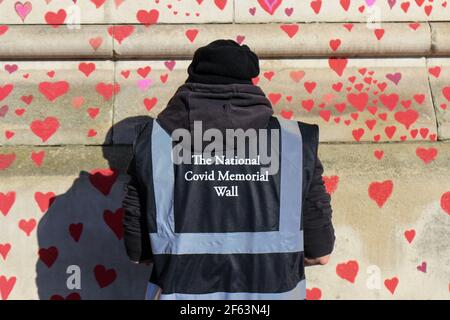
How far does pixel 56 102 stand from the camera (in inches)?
178

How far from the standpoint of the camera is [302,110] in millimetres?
4535

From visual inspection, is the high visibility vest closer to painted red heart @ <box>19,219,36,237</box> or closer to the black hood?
the black hood

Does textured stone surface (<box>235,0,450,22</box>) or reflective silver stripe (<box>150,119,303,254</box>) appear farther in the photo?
textured stone surface (<box>235,0,450,22</box>)

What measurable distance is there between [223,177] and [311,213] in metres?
0.49

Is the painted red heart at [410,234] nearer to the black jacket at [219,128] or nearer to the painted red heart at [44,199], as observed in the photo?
the black jacket at [219,128]

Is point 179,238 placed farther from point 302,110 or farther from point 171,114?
point 302,110

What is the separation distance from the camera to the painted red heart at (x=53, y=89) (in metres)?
4.54

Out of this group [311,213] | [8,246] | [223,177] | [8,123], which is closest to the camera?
[223,177]

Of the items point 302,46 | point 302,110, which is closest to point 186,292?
point 302,110

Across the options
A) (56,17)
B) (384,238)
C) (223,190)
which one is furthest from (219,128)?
(56,17)

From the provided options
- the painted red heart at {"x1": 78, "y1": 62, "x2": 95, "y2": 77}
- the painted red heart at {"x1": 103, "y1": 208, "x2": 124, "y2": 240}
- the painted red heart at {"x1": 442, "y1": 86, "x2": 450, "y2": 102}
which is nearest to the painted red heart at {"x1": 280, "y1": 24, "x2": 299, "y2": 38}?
the painted red heart at {"x1": 442, "y1": 86, "x2": 450, "y2": 102}

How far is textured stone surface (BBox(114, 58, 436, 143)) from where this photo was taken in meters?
4.48

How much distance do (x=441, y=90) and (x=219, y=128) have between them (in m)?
2.79

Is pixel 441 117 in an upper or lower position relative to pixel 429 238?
upper
